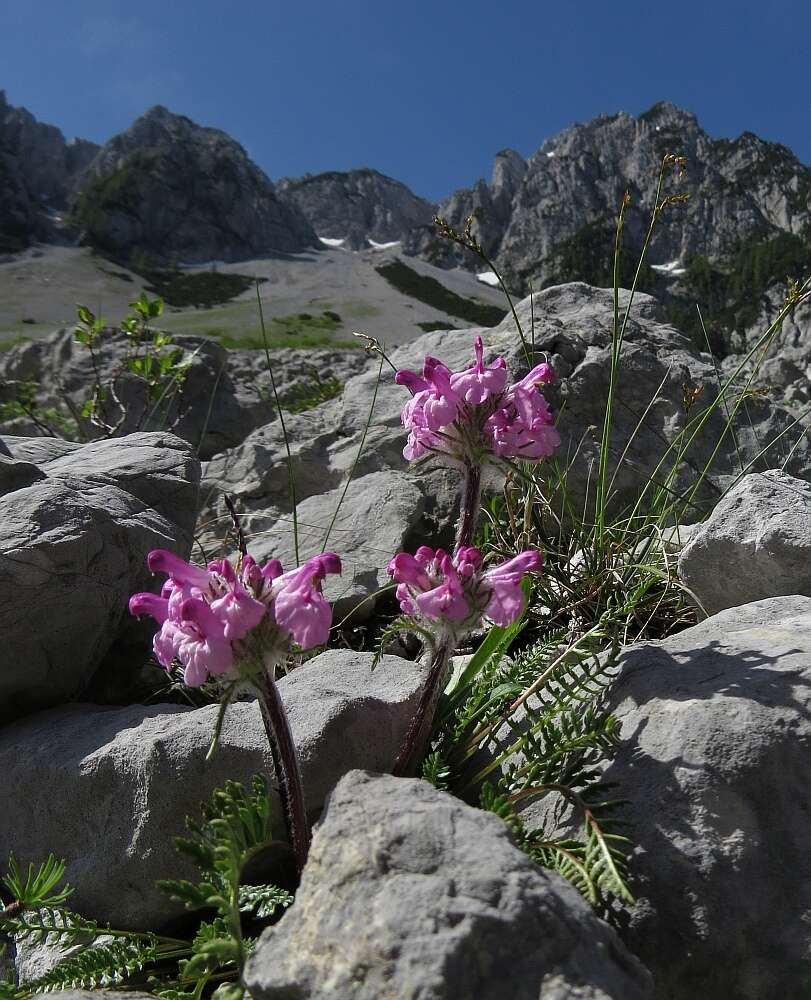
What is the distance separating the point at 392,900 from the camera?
4.27 feet

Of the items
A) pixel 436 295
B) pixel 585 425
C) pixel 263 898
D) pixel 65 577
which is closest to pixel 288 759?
pixel 263 898

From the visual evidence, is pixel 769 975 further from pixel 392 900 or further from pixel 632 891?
pixel 392 900

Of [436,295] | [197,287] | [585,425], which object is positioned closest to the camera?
[585,425]

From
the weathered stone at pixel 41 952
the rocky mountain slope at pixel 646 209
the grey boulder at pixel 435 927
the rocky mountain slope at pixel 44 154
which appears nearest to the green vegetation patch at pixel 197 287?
the rocky mountain slope at pixel 44 154

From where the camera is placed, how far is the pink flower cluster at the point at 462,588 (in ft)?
6.14

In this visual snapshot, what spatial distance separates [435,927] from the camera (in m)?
1.24

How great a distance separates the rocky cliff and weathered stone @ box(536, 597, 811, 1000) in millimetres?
120859

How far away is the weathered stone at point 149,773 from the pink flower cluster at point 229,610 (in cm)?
65

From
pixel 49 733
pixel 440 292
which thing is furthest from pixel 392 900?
pixel 440 292

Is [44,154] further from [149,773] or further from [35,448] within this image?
[149,773]

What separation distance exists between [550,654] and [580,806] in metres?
0.87

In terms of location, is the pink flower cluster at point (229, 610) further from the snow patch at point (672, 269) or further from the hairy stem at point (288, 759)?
the snow patch at point (672, 269)

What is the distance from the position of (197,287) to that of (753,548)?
10030cm

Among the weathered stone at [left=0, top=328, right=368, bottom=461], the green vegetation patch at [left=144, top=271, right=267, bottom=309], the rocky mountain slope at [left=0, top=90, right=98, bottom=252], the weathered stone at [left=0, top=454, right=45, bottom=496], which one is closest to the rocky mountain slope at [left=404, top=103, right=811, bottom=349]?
the green vegetation patch at [left=144, top=271, right=267, bottom=309]
